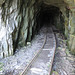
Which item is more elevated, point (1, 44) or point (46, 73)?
point (1, 44)

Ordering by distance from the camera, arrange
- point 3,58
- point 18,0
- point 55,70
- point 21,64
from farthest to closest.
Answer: point 18,0, point 3,58, point 21,64, point 55,70

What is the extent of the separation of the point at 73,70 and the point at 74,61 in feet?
4.26

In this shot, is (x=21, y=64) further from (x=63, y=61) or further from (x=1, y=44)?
(x=63, y=61)

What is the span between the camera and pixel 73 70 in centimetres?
586

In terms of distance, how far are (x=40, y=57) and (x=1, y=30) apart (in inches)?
136

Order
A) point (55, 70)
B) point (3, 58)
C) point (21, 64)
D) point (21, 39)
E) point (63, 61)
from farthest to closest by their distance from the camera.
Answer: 1. point (21, 39)
2. point (3, 58)
3. point (63, 61)
4. point (21, 64)
5. point (55, 70)

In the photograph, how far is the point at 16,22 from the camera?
27.1ft

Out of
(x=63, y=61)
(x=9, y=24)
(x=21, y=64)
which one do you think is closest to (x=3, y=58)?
(x=21, y=64)

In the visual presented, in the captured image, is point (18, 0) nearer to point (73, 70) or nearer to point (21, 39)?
point (21, 39)

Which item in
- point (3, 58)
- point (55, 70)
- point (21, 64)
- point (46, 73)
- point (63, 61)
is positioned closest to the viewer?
point (46, 73)

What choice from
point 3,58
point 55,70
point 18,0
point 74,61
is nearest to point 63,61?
point 74,61

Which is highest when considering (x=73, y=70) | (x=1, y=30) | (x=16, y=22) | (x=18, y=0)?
(x=18, y=0)

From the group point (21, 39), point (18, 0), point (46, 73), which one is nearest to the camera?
point (46, 73)

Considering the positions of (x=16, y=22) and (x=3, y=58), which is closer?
(x=3, y=58)
